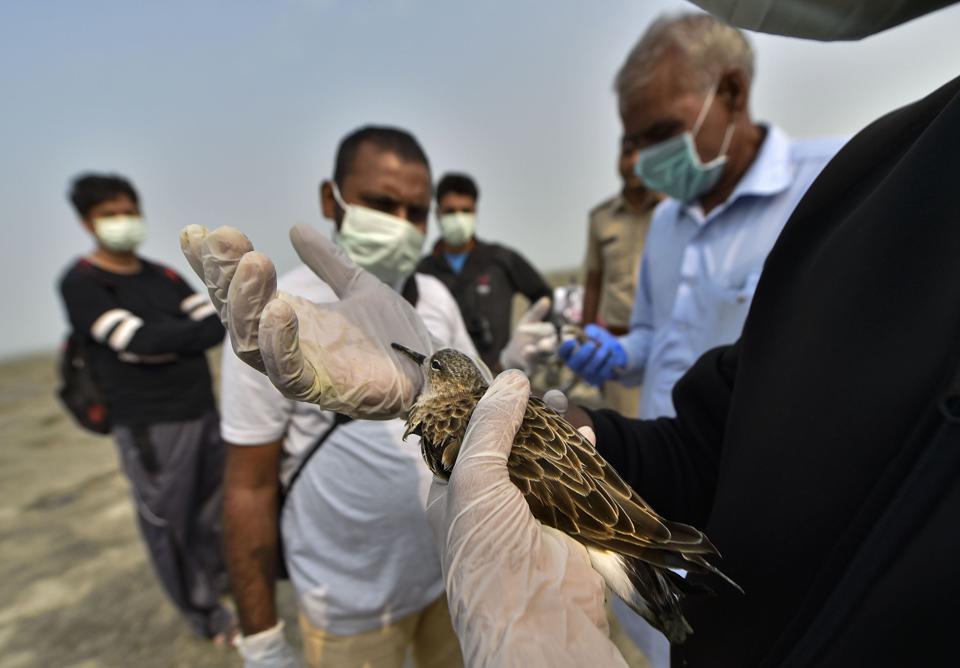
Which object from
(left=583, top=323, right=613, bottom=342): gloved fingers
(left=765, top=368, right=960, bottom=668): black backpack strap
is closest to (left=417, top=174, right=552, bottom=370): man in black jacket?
(left=583, top=323, right=613, bottom=342): gloved fingers

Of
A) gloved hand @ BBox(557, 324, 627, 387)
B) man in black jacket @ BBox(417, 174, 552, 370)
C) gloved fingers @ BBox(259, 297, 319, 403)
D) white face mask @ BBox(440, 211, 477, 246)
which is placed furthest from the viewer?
white face mask @ BBox(440, 211, 477, 246)

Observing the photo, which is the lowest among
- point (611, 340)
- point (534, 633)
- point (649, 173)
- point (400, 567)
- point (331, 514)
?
point (400, 567)

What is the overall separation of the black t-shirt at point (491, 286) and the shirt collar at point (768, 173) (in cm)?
272

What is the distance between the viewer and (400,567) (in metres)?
1.84

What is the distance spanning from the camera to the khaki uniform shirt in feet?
15.6

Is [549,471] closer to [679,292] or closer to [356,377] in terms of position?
[356,377]

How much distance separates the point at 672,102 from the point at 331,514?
2.70 metres

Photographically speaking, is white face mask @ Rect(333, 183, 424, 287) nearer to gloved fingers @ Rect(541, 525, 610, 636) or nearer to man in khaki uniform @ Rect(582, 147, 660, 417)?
gloved fingers @ Rect(541, 525, 610, 636)

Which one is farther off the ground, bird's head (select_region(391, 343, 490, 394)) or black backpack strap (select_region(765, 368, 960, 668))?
black backpack strap (select_region(765, 368, 960, 668))

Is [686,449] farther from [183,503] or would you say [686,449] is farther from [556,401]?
[183,503]

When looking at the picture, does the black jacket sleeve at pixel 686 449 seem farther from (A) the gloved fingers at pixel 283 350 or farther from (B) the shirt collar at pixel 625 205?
(B) the shirt collar at pixel 625 205

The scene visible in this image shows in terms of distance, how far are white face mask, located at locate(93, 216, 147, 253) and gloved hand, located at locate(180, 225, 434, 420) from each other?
122 inches

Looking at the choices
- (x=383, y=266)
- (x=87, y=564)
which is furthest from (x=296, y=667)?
(x=87, y=564)

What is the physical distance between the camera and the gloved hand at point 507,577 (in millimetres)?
824
